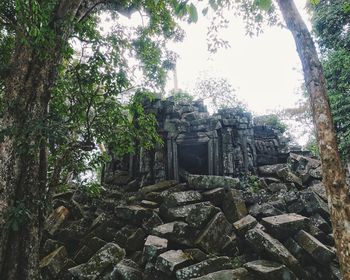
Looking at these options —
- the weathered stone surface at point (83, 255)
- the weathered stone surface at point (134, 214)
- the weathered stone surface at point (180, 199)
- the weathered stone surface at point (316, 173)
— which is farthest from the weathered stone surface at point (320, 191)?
the weathered stone surface at point (83, 255)

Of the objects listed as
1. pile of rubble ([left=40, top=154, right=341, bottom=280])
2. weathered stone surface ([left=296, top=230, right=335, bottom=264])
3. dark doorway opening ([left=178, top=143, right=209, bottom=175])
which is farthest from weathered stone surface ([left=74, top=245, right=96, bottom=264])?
dark doorway opening ([left=178, top=143, right=209, bottom=175])

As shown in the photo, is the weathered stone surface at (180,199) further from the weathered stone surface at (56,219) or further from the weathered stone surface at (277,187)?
the weathered stone surface at (56,219)

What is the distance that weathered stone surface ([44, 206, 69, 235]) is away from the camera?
729 cm

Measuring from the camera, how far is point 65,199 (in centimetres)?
896

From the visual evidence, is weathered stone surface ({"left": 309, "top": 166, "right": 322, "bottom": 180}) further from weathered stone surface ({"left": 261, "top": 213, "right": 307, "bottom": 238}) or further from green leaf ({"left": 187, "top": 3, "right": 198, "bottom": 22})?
green leaf ({"left": 187, "top": 3, "right": 198, "bottom": 22})

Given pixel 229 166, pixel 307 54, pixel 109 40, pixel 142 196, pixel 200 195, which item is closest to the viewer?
pixel 307 54

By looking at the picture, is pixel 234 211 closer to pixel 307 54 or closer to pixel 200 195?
pixel 200 195

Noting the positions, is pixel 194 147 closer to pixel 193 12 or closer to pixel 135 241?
pixel 135 241

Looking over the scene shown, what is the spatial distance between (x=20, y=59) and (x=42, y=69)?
42 cm

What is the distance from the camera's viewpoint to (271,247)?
17.3ft

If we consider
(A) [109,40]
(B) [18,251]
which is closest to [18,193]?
(B) [18,251]

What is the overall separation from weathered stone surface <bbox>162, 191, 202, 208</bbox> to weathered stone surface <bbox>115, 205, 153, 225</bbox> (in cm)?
50

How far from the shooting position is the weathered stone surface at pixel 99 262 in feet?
18.5

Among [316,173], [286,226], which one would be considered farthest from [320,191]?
[286,226]
